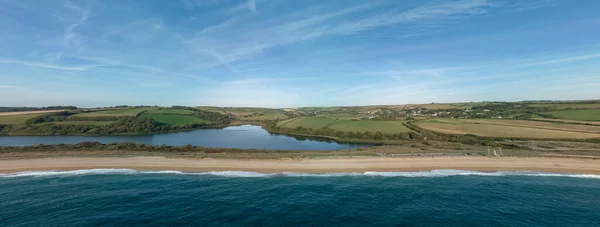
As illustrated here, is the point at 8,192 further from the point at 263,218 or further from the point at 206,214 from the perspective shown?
the point at 263,218

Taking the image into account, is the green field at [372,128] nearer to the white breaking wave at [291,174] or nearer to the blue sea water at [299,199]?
the white breaking wave at [291,174]

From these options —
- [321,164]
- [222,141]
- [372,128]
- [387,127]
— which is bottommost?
[222,141]

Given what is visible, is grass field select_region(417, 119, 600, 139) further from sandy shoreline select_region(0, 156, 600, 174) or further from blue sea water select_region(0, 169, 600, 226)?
blue sea water select_region(0, 169, 600, 226)

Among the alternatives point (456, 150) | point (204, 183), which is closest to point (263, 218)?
point (204, 183)

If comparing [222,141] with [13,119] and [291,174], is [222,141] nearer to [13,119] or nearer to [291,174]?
[291,174]

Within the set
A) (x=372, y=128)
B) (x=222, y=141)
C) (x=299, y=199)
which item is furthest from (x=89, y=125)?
(x=299, y=199)

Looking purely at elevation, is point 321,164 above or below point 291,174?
above
